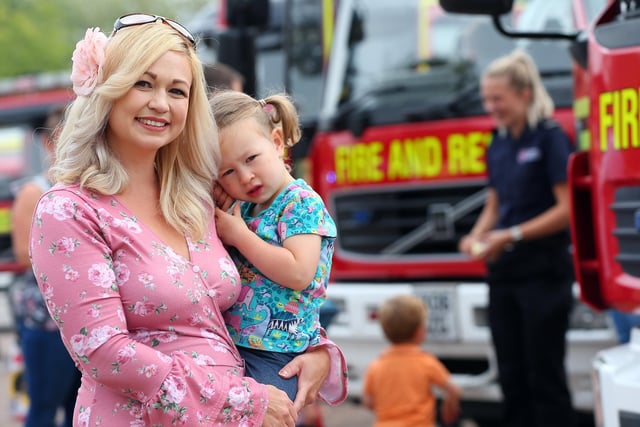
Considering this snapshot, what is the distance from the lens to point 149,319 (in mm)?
2453

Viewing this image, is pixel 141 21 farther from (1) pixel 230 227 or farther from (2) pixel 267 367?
(2) pixel 267 367

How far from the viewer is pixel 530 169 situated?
5164 millimetres

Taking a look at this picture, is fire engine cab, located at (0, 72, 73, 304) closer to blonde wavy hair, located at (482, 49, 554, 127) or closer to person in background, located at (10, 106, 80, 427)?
person in background, located at (10, 106, 80, 427)

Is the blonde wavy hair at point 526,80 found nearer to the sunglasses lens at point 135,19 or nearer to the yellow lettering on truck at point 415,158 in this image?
the yellow lettering on truck at point 415,158

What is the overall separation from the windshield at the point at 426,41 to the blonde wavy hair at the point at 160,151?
133 inches

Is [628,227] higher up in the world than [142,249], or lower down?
lower down

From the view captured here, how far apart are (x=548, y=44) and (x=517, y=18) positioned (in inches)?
8.9

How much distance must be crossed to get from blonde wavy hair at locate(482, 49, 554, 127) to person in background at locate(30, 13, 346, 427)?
2.82 metres

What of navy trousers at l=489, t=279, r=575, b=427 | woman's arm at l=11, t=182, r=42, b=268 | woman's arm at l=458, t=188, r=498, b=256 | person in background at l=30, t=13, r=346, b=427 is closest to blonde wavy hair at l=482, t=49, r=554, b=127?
woman's arm at l=458, t=188, r=498, b=256

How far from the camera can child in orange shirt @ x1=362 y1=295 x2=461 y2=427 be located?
5117mm

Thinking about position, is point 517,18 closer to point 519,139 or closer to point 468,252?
point 519,139

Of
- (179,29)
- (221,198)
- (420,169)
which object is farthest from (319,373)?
(420,169)

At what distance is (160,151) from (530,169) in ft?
9.26

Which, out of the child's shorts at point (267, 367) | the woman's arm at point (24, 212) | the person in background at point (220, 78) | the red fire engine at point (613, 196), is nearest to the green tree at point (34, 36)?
the woman's arm at point (24, 212)
